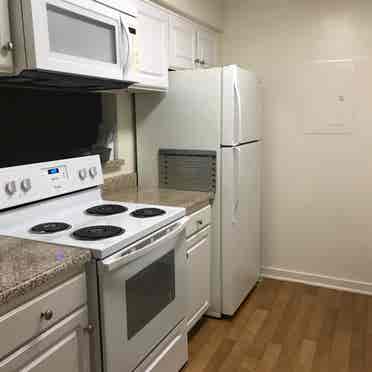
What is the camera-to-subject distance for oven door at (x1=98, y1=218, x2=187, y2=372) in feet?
4.93

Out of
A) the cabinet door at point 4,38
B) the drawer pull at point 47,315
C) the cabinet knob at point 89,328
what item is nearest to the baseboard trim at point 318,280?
the cabinet knob at point 89,328

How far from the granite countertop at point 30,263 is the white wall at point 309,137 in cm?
220

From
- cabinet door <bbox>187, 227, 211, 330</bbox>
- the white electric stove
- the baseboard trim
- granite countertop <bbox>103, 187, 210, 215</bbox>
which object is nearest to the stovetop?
the white electric stove

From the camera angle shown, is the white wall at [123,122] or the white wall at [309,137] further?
the white wall at [309,137]

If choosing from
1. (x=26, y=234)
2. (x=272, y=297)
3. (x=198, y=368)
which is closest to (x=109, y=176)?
(x=26, y=234)

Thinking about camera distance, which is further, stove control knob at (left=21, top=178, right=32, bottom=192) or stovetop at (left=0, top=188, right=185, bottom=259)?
stove control knob at (left=21, top=178, right=32, bottom=192)

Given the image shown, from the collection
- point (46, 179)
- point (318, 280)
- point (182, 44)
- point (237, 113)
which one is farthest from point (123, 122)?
point (318, 280)

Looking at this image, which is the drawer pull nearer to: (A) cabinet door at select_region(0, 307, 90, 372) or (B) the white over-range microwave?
(A) cabinet door at select_region(0, 307, 90, 372)

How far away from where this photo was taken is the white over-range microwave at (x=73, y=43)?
1.46 m

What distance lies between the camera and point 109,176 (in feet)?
8.35

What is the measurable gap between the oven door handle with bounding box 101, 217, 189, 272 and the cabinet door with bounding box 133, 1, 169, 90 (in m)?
0.87

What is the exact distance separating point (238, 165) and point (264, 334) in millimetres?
1082

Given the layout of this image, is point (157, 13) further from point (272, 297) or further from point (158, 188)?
point (272, 297)

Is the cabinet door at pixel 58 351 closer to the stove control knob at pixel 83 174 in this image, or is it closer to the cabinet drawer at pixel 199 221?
the stove control knob at pixel 83 174
